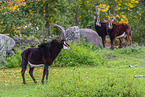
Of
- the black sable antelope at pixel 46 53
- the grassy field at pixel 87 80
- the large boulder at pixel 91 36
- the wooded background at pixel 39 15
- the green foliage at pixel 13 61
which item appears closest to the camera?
the grassy field at pixel 87 80

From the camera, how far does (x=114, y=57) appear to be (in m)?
14.3

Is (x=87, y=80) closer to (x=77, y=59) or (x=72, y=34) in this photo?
(x=77, y=59)

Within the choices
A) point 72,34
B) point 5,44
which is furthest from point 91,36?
point 5,44

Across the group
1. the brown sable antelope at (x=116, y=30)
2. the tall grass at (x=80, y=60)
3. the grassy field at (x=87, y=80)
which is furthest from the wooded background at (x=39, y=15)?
the grassy field at (x=87, y=80)

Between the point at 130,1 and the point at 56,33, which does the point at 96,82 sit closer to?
the point at 56,33

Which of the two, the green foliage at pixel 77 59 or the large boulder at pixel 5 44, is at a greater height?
the large boulder at pixel 5 44

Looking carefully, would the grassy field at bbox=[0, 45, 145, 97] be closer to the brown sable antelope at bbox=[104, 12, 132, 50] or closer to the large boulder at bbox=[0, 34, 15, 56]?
the large boulder at bbox=[0, 34, 15, 56]

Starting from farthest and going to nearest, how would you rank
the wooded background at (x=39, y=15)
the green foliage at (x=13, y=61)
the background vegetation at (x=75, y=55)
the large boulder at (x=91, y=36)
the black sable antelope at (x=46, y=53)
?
the large boulder at (x=91, y=36)
the wooded background at (x=39, y=15)
the green foliage at (x=13, y=61)
the black sable antelope at (x=46, y=53)
the background vegetation at (x=75, y=55)

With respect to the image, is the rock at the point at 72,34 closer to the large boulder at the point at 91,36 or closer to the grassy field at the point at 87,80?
the large boulder at the point at 91,36

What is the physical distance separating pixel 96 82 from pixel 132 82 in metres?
0.87

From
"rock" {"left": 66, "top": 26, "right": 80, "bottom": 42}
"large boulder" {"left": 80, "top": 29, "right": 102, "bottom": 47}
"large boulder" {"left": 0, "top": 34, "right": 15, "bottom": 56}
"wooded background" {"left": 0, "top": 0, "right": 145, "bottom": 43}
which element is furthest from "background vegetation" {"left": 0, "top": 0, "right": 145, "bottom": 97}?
"large boulder" {"left": 80, "top": 29, "right": 102, "bottom": 47}

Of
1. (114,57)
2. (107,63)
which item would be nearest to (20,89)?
(107,63)

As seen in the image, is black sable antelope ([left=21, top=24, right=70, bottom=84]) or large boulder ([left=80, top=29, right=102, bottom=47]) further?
large boulder ([left=80, top=29, right=102, bottom=47])

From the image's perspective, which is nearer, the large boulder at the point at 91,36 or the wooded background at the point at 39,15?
the wooded background at the point at 39,15
